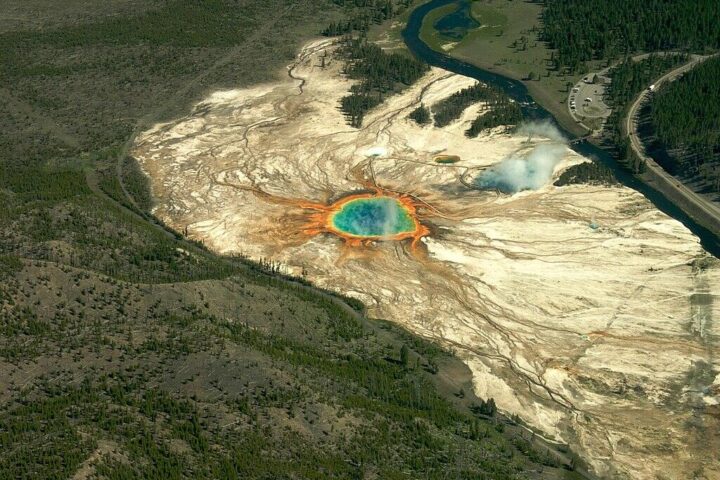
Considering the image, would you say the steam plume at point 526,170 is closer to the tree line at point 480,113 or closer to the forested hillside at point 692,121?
the tree line at point 480,113

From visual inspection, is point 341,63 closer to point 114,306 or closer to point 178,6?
point 178,6

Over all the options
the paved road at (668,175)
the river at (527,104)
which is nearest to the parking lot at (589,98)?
the river at (527,104)

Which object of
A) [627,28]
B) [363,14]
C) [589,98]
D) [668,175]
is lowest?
[668,175]

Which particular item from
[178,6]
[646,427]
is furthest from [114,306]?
[178,6]

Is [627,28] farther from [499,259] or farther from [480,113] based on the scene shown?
[499,259]

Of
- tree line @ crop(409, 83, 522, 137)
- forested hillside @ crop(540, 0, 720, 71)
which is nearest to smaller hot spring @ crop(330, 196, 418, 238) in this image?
tree line @ crop(409, 83, 522, 137)

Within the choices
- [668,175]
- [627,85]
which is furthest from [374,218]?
[627,85]

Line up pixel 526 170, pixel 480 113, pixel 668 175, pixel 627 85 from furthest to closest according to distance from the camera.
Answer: pixel 627 85 < pixel 480 113 < pixel 668 175 < pixel 526 170
